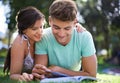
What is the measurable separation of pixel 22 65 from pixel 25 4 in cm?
990

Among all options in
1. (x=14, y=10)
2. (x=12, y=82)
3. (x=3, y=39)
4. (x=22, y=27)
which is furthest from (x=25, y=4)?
(x=3, y=39)

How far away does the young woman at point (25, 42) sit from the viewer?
5.70m

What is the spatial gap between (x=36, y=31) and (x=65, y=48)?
536 millimetres

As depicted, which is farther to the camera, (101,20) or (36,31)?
(101,20)

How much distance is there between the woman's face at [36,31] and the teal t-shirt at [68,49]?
11 centimetres

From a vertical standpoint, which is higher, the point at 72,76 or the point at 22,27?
the point at 22,27

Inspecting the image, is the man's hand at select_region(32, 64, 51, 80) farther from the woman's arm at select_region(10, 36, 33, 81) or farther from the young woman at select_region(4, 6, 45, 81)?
the woman's arm at select_region(10, 36, 33, 81)

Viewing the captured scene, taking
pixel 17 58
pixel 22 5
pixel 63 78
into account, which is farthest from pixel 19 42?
pixel 22 5

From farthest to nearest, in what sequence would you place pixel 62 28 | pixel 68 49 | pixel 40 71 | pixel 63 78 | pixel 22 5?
pixel 22 5
pixel 68 49
pixel 40 71
pixel 62 28
pixel 63 78

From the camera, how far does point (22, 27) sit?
5.98m

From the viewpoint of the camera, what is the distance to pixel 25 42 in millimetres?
5902

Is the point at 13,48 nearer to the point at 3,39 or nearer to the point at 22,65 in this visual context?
the point at 22,65

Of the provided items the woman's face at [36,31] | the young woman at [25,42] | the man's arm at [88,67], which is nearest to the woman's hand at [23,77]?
the young woman at [25,42]

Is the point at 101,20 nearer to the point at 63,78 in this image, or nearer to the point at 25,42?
the point at 25,42
